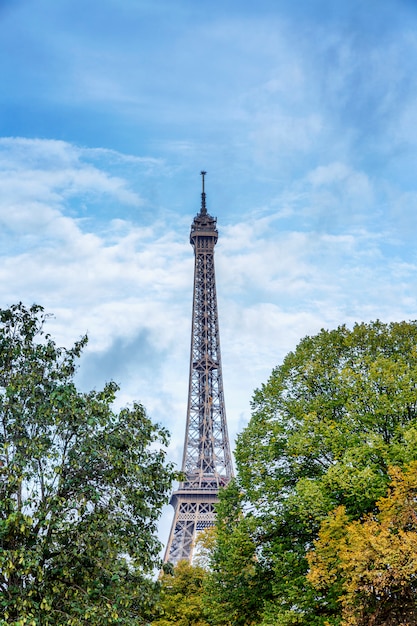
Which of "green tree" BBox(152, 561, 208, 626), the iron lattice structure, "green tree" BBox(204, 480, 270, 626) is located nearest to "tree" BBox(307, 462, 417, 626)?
"green tree" BBox(204, 480, 270, 626)

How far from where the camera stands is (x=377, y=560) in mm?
17453

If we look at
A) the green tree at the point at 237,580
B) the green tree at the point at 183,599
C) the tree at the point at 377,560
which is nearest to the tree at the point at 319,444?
the green tree at the point at 237,580

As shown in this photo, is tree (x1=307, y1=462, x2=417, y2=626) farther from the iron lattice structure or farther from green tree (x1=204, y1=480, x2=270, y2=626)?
the iron lattice structure

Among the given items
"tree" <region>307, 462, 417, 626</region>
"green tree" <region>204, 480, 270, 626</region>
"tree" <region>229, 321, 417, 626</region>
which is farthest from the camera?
"green tree" <region>204, 480, 270, 626</region>

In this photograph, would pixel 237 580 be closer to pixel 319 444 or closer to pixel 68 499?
pixel 319 444

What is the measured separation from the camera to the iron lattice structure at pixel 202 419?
219 feet

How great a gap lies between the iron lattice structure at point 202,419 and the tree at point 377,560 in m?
44.3

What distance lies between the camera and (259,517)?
23.2 meters

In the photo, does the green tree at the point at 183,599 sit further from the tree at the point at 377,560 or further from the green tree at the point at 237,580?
the tree at the point at 377,560

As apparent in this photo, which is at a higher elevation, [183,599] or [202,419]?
[202,419]

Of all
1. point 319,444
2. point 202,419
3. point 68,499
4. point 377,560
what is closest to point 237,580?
point 319,444

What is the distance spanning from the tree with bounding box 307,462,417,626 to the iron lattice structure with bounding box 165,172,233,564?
44.3 metres

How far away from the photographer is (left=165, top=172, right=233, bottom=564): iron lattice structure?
66.8m

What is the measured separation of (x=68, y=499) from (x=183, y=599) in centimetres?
2437
